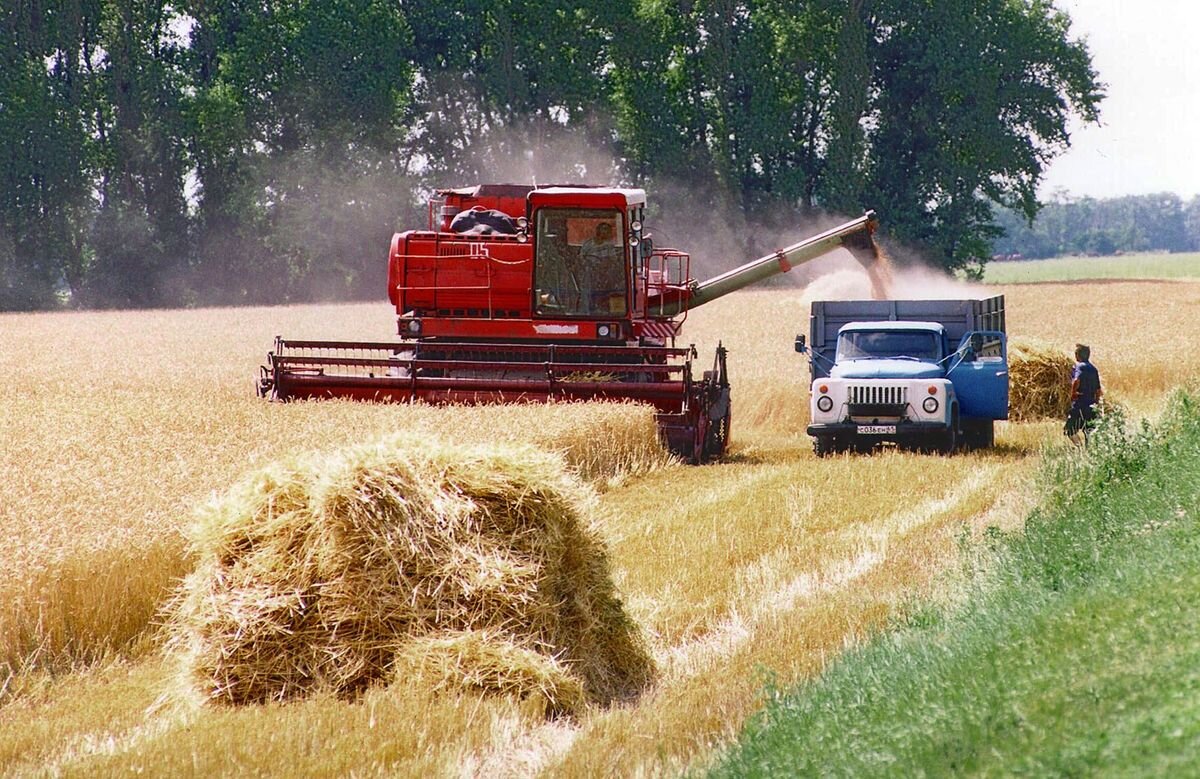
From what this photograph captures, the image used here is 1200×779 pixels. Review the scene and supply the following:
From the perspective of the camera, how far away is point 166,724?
685 centimetres

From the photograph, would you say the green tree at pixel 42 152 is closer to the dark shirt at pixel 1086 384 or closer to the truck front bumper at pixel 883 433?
the truck front bumper at pixel 883 433

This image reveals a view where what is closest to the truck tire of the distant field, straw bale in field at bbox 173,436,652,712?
straw bale in field at bbox 173,436,652,712

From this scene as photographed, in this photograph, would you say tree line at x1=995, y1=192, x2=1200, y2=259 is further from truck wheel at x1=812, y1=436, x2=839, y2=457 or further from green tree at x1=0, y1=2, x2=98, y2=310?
truck wheel at x1=812, y1=436, x2=839, y2=457

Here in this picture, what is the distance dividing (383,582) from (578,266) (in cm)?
1122

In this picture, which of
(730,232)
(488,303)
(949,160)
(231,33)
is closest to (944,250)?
(949,160)

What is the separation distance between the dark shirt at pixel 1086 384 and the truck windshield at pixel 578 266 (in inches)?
204

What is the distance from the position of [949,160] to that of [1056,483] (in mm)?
46838

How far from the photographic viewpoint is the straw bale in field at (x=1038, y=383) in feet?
68.2

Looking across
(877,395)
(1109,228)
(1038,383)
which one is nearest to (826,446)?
(877,395)

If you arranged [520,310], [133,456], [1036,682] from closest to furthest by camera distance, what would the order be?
[1036,682] → [133,456] → [520,310]

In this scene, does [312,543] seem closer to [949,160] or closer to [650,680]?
[650,680]

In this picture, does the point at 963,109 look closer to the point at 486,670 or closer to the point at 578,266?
the point at 578,266

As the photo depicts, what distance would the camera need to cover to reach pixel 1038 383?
821 inches

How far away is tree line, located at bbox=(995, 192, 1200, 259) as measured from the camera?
527ft
